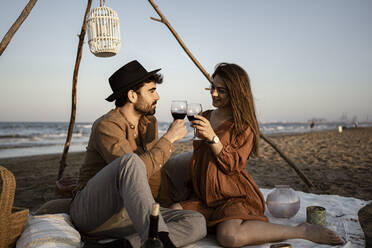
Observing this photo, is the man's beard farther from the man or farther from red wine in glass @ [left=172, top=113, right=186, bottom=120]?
red wine in glass @ [left=172, top=113, right=186, bottom=120]

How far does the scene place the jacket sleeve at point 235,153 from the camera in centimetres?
236

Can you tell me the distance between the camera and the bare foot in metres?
2.24

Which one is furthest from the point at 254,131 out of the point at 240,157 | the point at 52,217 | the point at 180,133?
the point at 52,217

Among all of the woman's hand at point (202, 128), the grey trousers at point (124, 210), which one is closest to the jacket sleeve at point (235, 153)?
the woman's hand at point (202, 128)

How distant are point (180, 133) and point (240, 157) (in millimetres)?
586

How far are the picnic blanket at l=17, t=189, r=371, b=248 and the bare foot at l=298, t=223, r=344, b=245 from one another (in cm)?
5

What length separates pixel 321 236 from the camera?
226 centimetres

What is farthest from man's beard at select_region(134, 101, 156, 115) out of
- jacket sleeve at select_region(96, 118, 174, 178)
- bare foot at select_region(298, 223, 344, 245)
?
bare foot at select_region(298, 223, 344, 245)

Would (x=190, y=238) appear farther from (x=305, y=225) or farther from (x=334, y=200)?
(x=334, y=200)

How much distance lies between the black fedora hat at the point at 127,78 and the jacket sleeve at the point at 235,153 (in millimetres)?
975

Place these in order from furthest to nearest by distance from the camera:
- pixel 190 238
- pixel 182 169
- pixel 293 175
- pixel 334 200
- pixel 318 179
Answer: pixel 293 175 < pixel 318 179 < pixel 334 200 < pixel 182 169 < pixel 190 238

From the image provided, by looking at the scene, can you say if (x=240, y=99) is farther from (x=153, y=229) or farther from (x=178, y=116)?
(x=153, y=229)

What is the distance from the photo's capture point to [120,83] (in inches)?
101

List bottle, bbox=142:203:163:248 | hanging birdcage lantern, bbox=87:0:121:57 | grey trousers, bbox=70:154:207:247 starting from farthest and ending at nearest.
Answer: hanging birdcage lantern, bbox=87:0:121:57
grey trousers, bbox=70:154:207:247
bottle, bbox=142:203:163:248
